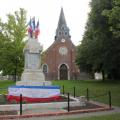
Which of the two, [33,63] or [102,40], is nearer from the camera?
[33,63]

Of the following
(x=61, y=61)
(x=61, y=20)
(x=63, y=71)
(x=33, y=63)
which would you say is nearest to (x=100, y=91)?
(x=33, y=63)

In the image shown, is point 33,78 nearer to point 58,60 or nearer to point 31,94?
A: point 31,94

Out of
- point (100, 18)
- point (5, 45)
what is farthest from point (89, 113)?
point (5, 45)

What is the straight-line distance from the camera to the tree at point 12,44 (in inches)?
1735

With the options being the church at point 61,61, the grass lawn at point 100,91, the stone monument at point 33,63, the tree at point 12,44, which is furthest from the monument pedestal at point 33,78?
the church at point 61,61

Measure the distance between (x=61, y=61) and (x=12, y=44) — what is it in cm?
3057

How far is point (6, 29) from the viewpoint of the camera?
149 feet

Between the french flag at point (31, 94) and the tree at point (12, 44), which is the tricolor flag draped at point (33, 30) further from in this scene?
the tree at point (12, 44)

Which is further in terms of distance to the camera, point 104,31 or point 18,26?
point 18,26

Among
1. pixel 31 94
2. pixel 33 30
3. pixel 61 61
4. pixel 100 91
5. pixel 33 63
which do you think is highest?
pixel 61 61

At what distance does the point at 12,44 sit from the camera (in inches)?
1761

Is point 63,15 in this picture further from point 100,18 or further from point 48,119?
point 48,119

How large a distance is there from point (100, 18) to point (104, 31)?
132cm

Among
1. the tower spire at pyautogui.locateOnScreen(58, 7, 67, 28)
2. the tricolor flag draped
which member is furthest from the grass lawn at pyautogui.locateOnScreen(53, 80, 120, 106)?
the tower spire at pyautogui.locateOnScreen(58, 7, 67, 28)
